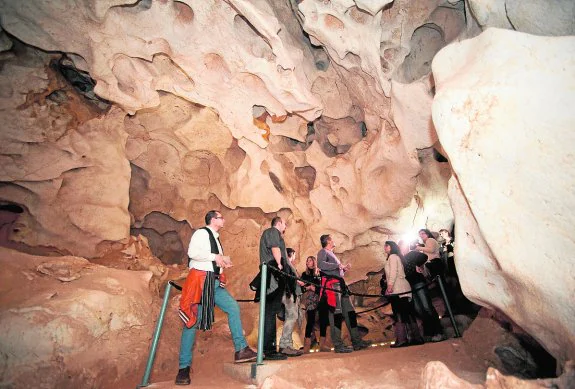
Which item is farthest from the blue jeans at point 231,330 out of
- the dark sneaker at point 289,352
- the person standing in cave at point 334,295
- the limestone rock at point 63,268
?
the limestone rock at point 63,268

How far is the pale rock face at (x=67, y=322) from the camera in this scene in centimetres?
427

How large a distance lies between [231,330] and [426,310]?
118 inches

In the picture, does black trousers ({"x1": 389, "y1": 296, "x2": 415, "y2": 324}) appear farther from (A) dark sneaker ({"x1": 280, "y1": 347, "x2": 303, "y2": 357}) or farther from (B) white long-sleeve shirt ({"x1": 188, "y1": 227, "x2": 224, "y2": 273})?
(B) white long-sleeve shirt ({"x1": 188, "y1": 227, "x2": 224, "y2": 273})

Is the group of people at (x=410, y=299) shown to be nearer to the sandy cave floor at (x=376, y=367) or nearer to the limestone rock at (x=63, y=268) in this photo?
the sandy cave floor at (x=376, y=367)

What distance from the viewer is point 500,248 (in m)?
2.79

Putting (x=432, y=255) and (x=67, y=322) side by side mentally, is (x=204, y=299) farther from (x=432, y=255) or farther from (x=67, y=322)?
(x=432, y=255)

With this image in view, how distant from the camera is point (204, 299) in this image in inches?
140

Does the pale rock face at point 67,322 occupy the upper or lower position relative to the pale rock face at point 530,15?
lower

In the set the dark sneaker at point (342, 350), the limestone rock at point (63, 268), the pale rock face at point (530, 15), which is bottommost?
the dark sneaker at point (342, 350)

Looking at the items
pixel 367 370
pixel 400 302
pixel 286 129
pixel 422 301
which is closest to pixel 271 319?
pixel 367 370

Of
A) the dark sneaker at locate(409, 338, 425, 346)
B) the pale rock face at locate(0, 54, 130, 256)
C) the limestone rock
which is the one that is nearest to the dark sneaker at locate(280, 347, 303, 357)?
the dark sneaker at locate(409, 338, 425, 346)

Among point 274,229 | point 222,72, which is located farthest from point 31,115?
point 274,229

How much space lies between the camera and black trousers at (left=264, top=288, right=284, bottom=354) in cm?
397

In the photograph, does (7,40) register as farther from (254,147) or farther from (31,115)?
(254,147)
